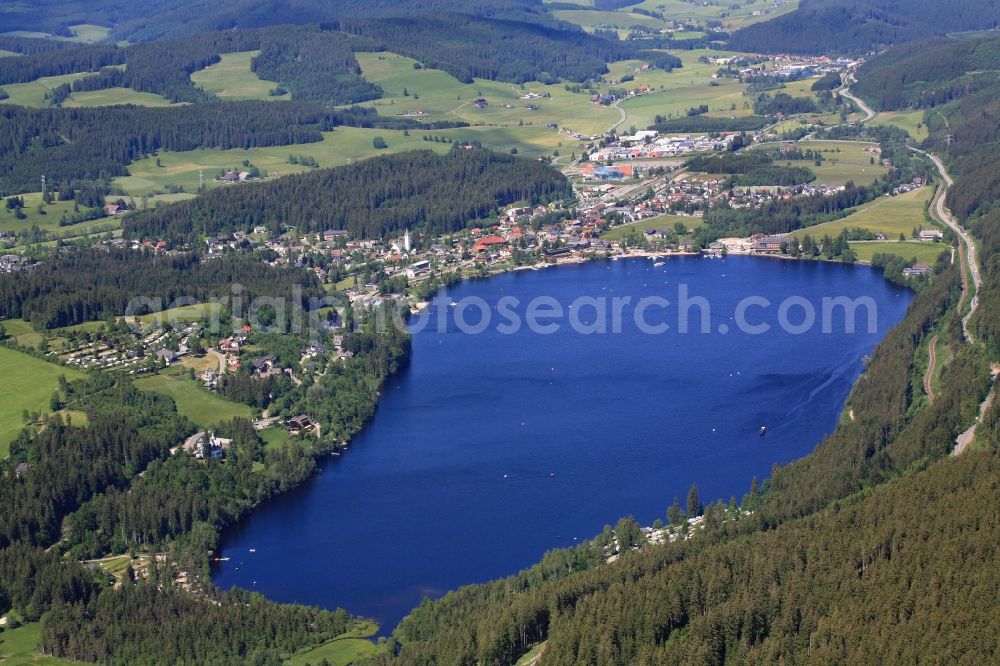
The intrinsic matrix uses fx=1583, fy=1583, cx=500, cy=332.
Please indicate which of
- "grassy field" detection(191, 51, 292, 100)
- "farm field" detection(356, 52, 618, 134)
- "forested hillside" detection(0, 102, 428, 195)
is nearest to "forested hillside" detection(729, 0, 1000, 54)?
"farm field" detection(356, 52, 618, 134)

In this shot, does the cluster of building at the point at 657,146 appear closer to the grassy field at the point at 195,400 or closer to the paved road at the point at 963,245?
the paved road at the point at 963,245

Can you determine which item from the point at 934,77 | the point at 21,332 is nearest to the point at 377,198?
the point at 21,332

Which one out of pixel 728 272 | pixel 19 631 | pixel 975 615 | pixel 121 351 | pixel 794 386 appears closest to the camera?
pixel 975 615

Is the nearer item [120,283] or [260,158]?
[120,283]

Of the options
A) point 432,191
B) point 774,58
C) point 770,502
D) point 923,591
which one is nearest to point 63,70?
point 432,191

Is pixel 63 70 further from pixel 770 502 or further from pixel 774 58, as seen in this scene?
pixel 770 502

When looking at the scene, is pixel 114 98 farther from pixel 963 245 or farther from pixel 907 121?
pixel 963 245

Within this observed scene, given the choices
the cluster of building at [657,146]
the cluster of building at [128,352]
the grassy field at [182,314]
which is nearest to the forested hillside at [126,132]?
the cluster of building at [657,146]
